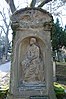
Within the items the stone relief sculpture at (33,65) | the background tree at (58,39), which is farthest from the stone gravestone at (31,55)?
the background tree at (58,39)

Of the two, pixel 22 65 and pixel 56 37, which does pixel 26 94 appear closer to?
pixel 22 65

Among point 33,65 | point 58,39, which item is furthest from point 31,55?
point 58,39

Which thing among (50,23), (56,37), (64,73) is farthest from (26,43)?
(56,37)

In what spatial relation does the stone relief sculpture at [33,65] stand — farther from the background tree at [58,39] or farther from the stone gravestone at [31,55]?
the background tree at [58,39]

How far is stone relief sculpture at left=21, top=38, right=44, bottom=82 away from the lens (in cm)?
691

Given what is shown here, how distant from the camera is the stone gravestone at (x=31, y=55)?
681cm

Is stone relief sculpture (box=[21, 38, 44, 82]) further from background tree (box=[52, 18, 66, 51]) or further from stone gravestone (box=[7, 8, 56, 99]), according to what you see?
background tree (box=[52, 18, 66, 51])

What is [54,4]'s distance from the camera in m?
16.3

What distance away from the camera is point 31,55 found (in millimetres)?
7000

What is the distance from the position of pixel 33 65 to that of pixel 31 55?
33 cm

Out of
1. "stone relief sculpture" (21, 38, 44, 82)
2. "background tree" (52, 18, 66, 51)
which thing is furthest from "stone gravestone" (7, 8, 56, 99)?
"background tree" (52, 18, 66, 51)

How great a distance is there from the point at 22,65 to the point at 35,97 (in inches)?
42.5

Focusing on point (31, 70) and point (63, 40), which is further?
point (63, 40)

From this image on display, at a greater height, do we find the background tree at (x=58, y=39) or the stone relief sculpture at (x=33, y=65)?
the background tree at (x=58, y=39)
